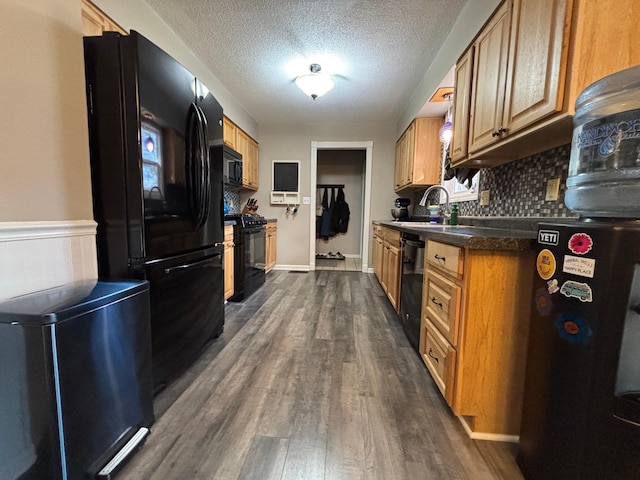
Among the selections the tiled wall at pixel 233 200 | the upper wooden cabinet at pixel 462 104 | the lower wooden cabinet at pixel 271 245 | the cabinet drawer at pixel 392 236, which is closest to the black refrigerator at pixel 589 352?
the upper wooden cabinet at pixel 462 104

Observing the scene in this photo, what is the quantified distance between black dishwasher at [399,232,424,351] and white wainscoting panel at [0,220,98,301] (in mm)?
1837

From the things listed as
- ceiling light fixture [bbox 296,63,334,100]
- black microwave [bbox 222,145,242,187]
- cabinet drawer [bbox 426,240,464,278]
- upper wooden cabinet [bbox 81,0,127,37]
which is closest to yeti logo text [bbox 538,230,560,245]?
cabinet drawer [bbox 426,240,464,278]

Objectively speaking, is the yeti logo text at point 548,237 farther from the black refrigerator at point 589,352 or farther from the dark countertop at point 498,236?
the dark countertop at point 498,236

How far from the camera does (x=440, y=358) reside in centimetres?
137

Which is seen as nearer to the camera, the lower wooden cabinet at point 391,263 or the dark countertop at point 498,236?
the dark countertop at point 498,236

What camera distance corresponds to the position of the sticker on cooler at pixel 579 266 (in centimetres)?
73

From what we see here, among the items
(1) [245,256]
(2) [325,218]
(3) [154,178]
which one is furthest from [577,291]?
(2) [325,218]

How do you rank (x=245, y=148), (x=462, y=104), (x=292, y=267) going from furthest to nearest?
1. (x=292, y=267)
2. (x=245, y=148)
3. (x=462, y=104)

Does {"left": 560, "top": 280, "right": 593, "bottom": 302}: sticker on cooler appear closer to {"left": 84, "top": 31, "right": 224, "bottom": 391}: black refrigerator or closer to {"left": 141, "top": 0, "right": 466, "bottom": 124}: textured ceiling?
{"left": 84, "top": 31, "right": 224, "bottom": 391}: black refrigerator

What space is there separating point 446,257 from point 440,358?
1.69ft

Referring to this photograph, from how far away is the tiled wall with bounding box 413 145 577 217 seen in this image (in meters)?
1.43

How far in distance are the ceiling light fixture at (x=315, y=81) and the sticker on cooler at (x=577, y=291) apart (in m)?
2.79

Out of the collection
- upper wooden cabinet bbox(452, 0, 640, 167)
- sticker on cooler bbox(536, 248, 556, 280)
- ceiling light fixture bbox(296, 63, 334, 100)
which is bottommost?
sticker on cooler bbox(536, 248, 556, 280)

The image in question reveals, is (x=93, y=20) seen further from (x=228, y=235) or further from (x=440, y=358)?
(x=440, y=358)
